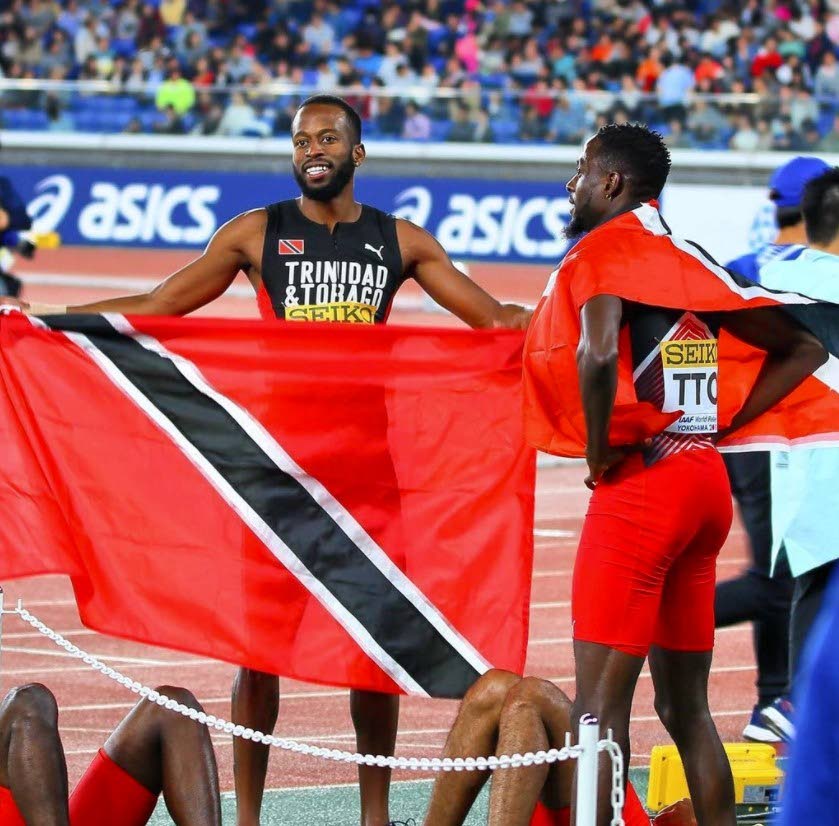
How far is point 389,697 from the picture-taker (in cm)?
518

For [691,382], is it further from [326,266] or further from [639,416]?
[326,266]

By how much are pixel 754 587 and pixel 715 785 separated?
7.27ft

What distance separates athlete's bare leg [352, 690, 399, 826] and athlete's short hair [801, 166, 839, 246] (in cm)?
201

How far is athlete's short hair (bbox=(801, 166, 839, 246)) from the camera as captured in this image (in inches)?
221

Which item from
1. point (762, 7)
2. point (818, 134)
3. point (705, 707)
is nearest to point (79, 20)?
point (762, 7)

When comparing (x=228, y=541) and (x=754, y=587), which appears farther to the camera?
(x=754, y=587)

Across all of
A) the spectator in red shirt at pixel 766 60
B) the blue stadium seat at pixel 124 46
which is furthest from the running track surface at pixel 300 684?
the blue stadium seat at pixel 124 46

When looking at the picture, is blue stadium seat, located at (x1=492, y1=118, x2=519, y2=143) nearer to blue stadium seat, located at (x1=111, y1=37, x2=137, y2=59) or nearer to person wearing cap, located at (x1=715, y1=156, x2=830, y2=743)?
blue stadium seat, located at (x1=111, y1=37, x2=137, y2=59)

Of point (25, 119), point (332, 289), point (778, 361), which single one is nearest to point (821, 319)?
point (778, 361)

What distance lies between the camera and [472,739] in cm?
406

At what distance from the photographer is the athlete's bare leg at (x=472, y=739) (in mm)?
4039

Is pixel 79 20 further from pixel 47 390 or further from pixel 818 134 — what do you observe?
pixel 47 390

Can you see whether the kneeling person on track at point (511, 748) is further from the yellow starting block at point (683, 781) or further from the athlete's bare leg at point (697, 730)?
the yellow starting block at point (683, 781)

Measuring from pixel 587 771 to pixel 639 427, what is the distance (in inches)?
37.8
